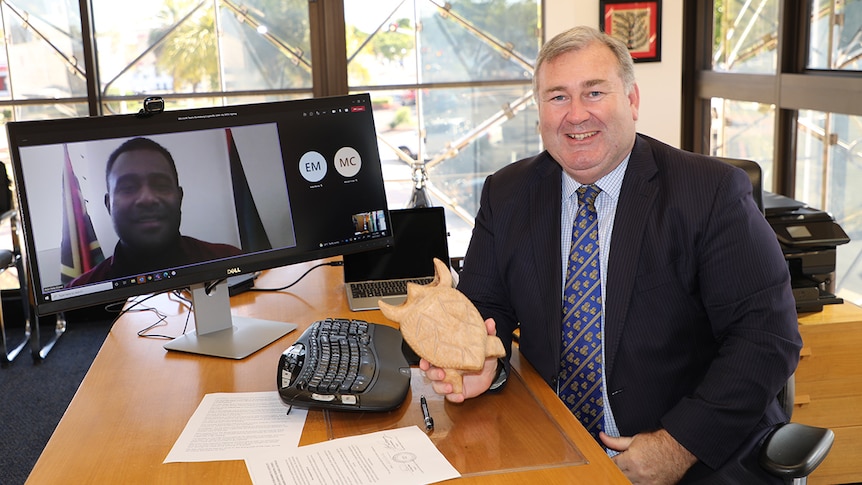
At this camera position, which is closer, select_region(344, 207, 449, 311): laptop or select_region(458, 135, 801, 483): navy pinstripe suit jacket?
select_region(458, 135, 801, 483): navy pinstripe suit jacket

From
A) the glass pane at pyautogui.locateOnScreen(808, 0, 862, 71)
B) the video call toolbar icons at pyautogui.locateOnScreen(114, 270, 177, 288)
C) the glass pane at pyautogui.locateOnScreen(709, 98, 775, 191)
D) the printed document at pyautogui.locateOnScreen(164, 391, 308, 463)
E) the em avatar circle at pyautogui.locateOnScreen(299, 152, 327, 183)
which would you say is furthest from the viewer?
the glass pane at pyautogui.locateOnScreen(709, 98, 775, 191)

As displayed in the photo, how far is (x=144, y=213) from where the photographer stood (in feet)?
5.82

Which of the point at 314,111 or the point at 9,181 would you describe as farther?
the point at 9,181

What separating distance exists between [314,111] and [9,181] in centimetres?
278

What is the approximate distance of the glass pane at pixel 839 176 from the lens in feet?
11.1

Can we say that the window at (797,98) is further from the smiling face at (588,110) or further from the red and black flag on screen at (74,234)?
the red and black flag on screen at (74,234)

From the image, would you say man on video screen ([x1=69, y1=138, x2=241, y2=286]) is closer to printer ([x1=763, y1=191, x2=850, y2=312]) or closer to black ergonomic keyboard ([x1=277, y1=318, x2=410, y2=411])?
black ergonomic keyboard ([x1=277, y1=318, x2=410, y2=411])

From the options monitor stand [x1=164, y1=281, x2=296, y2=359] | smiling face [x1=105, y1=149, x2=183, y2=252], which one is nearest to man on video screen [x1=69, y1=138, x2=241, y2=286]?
smiling face [x1=105, y1=149, x2=183, y2=252]

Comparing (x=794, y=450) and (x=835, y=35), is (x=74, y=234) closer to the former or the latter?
(x=794, y=450)

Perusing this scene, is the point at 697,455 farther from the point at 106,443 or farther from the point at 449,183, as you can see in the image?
the point at 449,183

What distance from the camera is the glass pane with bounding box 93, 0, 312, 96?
4395 mm

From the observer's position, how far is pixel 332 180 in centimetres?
202

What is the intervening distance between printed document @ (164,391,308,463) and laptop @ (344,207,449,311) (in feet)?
2.57

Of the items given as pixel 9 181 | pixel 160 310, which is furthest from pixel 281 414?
pixel 9 181
